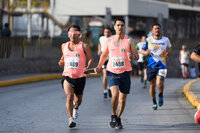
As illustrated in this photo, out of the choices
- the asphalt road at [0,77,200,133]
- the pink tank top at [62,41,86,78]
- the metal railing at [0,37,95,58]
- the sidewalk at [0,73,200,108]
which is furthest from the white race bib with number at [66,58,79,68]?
the metal railing at [0,37,95,58]

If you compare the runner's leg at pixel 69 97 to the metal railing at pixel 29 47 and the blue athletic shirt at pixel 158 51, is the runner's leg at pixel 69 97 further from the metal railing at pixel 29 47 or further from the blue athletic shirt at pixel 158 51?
the metal railing at pixel 29 47

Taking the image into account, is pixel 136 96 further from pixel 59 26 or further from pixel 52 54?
pixel 59 26

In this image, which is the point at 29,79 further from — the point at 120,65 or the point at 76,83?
the point at 120,65

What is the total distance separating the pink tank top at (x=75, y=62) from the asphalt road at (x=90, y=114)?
90cm

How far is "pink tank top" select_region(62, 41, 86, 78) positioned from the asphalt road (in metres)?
0.90

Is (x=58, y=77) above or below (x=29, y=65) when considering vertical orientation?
below

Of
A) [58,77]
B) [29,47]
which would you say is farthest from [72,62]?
[29,47]

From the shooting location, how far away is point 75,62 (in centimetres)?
851

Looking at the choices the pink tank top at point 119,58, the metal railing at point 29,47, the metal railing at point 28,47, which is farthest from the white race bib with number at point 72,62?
the metal railing at point 28,47

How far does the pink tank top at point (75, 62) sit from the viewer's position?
27.9 feet

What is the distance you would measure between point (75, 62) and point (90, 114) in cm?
191

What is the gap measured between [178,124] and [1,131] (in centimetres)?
303

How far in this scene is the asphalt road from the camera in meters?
8.29

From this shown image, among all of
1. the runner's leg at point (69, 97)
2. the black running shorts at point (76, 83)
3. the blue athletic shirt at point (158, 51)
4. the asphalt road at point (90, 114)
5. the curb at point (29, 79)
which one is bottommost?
A: the curb at point (29, 79)
